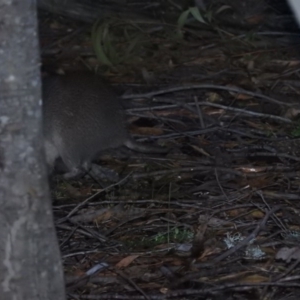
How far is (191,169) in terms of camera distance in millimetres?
5371

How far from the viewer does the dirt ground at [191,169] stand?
416 centimetres

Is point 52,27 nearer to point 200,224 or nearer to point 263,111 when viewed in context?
point 263,111

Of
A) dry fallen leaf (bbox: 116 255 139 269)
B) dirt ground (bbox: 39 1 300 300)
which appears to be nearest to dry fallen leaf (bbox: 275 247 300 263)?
dirt ground (bbox: 39 1 300 300)

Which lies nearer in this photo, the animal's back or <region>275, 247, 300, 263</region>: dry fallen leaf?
<region>275, 247, 300, 263</region>: dry fallen leaf

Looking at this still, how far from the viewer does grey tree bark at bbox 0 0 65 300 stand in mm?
2912

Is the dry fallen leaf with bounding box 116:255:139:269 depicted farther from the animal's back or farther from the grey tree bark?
the animal's back

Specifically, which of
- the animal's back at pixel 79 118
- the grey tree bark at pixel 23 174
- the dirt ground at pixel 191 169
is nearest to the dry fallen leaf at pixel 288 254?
the dirt ground at pixel 191 169

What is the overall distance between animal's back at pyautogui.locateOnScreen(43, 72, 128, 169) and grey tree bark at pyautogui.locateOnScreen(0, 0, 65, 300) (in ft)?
7.71

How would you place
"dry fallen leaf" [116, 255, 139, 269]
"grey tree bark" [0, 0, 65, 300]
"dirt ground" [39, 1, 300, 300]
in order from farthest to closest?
"dry fallen leaf" [116, 255, 139, 269] → "dirt ground" [39, 1, 300, 300] → "grey tree bark" [0, 0, 65, 300]

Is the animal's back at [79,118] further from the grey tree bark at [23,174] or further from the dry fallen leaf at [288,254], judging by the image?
the grey tree bark at [23,174]

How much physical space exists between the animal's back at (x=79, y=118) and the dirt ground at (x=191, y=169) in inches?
6.1

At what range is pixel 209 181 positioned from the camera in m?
5.20

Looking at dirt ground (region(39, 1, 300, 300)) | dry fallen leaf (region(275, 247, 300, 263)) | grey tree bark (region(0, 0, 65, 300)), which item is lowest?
dirt ground (region(39, 1, 300, 300))

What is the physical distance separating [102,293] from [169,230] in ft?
2.27
